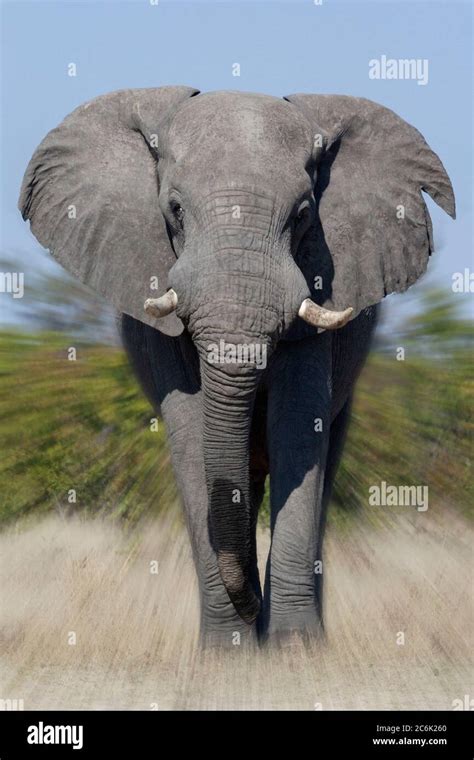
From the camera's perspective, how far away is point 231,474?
8469 millimetres

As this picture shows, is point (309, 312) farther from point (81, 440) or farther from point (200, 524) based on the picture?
point (81, 440)

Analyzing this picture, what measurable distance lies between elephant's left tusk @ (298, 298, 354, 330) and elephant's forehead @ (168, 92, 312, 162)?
28.9 inches

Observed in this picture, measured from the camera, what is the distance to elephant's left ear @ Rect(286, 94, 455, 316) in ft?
29.7

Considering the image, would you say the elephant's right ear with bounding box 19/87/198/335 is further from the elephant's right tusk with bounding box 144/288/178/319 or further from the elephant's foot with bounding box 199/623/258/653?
the elephant's foot with bounding box 199/623/258/653

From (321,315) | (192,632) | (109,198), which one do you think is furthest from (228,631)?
(109,198)

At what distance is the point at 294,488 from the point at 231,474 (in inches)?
15.6

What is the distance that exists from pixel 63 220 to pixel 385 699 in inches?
125

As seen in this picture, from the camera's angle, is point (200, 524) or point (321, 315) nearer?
point (321, 315)

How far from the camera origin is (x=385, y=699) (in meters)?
7.77

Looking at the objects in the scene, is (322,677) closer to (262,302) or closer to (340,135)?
(262,302)

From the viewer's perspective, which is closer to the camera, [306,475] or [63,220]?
[306,475]

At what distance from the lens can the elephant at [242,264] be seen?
8.17 metres

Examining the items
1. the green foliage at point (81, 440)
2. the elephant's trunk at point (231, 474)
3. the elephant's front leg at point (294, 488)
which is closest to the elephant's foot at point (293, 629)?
the elephant's front leg at point (294, 488)

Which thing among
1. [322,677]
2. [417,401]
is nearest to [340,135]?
[322,677]
